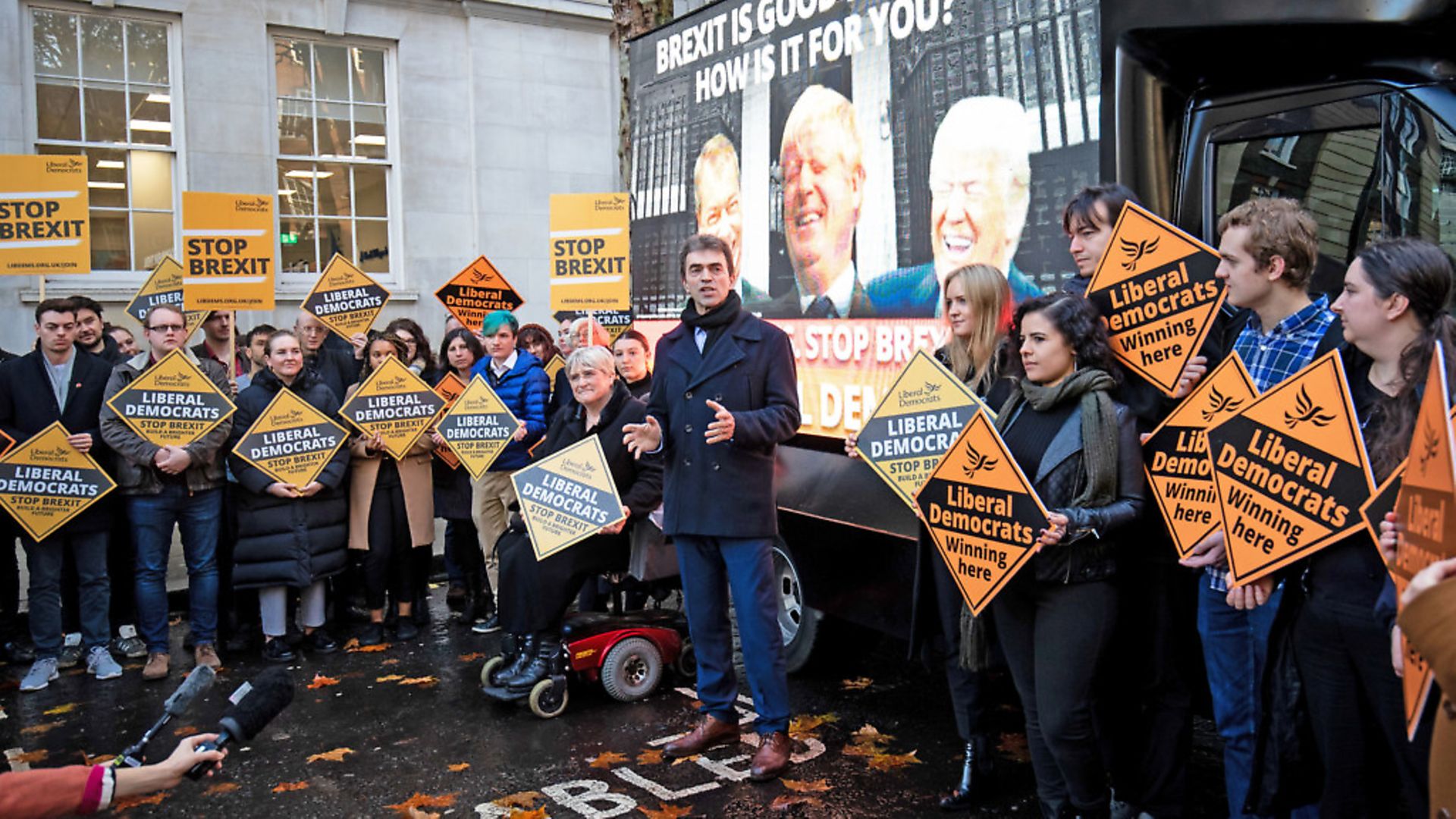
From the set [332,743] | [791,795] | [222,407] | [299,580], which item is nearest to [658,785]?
[791,795]

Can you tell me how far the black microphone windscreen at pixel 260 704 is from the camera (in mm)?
2822

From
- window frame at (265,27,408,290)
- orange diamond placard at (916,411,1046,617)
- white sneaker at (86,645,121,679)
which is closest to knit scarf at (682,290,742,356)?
orange diamond placard at (916,411,1046,617)

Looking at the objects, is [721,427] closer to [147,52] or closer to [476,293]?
[476,293]

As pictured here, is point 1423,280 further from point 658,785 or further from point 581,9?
point 581,9

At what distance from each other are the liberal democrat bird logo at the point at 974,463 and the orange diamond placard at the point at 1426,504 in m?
1.42

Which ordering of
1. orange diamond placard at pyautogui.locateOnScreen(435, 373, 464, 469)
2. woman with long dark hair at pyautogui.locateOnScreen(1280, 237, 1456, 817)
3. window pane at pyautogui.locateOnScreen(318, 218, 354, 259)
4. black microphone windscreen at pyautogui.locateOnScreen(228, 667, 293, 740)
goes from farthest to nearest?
window pane at pyautogui.locateOnScreen(318, 218, 354, 259), orange diamond placard at pyautogui.locateOnScreen(435, 373, 464, 469), woman with long dark hair at pyautogui.locateOnScreen(1280, 237, 1456, 817), black microphone windscreen at pyautogui.locateOnScreen(228, 667, 293, 740)

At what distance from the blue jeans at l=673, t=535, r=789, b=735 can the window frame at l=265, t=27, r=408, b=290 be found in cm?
983

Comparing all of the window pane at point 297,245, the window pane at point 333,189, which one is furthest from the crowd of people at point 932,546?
the window pane at point 333,189

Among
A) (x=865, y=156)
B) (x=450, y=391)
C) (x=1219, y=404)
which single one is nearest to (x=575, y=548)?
(x=865, y=156)

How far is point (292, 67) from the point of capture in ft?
45.5

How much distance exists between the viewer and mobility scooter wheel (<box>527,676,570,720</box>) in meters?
5.73

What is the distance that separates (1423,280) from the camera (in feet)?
9.77

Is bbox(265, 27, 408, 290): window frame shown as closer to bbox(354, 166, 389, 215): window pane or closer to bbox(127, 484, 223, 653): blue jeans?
bbox(354, 166, 389, 215): window pane

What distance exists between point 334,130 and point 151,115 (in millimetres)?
1957
